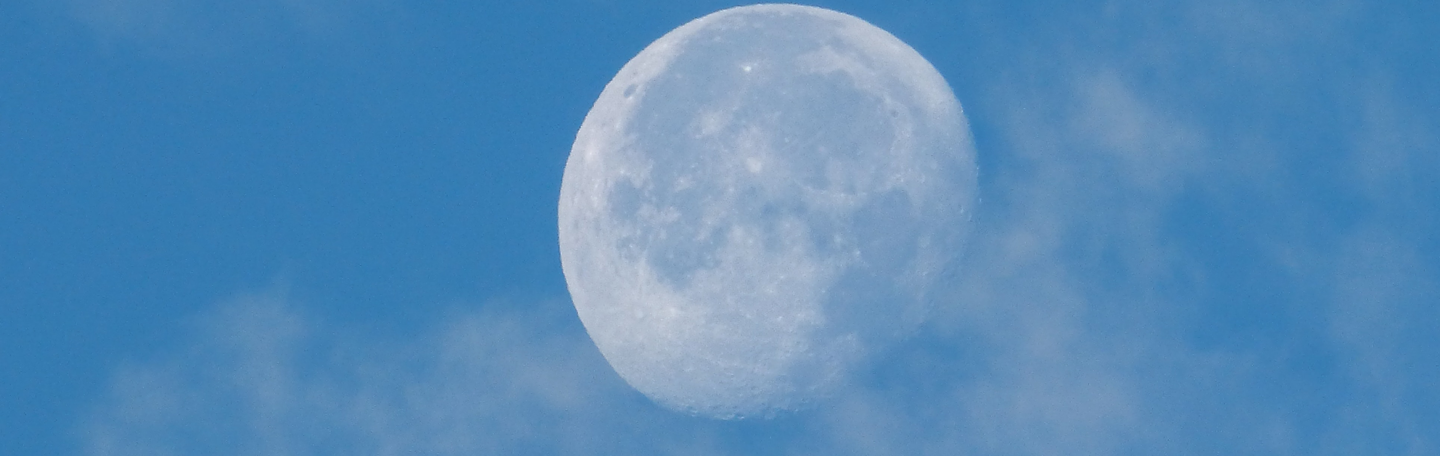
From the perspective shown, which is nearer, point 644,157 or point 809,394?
point 644,157

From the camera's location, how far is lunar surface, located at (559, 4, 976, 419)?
2761 centimetres

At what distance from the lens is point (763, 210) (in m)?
27.5

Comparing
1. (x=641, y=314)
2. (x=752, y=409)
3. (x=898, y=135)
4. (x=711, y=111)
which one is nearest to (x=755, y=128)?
(x=711, y=111)

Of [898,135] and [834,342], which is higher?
[898,135]

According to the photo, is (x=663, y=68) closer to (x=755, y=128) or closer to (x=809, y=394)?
(x=755, y=128)

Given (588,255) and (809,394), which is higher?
(588,255)

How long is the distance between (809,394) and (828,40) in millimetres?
9280

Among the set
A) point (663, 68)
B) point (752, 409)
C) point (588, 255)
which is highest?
point (663, 68)

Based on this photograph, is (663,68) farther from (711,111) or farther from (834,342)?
(834,342)

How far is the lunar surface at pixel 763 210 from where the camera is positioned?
27609 millimetres

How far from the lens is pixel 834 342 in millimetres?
29172

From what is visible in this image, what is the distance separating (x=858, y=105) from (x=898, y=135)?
1252 mm

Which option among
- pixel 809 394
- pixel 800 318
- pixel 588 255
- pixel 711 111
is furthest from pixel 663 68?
pixel 809 394

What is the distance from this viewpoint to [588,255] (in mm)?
30594
